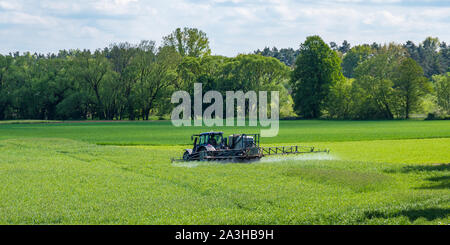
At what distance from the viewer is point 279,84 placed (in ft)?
444

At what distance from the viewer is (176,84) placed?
140 meters

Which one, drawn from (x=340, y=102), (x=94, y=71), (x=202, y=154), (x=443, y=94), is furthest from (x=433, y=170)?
(x=94, y=71)

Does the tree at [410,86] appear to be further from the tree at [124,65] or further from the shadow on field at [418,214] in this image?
the shadow on field at [418,214]

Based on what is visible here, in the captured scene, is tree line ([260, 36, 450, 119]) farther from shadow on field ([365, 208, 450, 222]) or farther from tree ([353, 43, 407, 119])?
shadow on field ([365, 208, 450, 222])

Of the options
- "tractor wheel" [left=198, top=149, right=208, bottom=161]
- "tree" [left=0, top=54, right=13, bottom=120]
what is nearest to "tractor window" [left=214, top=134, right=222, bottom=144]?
"tractor wheel" [left=198, top=149, right=208, bottom=161]

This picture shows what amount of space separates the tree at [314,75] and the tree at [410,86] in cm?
1605

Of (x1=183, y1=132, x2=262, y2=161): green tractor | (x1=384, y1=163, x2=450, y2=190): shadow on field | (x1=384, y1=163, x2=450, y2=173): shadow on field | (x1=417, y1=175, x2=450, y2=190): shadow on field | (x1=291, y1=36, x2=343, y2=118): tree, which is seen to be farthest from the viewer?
(x1=291, y1=36, x2=343, y2=118): tree

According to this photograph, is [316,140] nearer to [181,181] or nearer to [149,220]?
[181,181]

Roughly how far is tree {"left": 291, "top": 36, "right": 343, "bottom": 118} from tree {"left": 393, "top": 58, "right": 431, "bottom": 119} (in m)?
16.0

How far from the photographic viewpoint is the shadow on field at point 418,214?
15.4m

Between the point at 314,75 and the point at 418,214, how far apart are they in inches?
4596

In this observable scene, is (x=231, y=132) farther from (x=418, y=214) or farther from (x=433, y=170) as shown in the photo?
(x=418, y=214)

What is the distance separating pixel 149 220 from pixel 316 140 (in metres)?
42.9

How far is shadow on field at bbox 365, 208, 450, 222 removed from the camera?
15.4 meters
